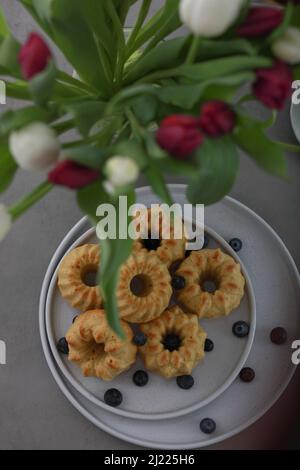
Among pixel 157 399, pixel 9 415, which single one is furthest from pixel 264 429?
pixel 9 415

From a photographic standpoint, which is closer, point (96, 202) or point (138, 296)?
point (96, 202)

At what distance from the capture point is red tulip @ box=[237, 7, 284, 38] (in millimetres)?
452

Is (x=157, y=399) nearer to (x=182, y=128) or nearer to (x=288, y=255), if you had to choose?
(x=288, y=255)

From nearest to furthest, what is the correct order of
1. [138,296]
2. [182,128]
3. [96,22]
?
[182,128]
[96,22]
[138,296]

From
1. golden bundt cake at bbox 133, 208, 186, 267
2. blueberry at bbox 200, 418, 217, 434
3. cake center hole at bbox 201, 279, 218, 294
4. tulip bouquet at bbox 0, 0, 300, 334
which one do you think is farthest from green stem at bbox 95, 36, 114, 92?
blueberry at bbox 200, 418, 217, 434

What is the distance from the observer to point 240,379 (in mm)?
812

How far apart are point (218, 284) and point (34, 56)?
0.46 m

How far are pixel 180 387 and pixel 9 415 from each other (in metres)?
0.23

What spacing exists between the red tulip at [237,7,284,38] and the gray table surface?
451 mm

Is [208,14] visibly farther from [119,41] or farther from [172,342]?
[172,342]

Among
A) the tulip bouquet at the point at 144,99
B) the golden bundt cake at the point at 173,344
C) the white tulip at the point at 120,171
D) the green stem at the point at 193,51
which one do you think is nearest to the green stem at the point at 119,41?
the tulip bouquet at the point at 144,99

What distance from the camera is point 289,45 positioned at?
0.45m

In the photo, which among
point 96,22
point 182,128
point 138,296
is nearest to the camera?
point 182,128

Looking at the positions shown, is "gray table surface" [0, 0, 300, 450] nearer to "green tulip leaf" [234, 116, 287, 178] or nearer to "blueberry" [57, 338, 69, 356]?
"blueberry" [57, 338, 69, 356]
